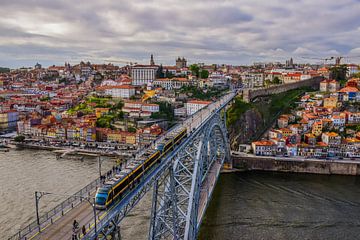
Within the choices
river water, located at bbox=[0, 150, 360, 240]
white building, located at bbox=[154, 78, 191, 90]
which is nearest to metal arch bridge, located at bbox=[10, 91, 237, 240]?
river water, located at bbox=[0, 150, 360, 240]

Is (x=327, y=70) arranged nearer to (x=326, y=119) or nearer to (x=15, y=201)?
A: (x=326, y=119)

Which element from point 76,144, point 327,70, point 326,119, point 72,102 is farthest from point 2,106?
point 327,70

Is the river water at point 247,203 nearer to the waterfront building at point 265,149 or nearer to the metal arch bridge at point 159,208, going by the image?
the metal arch bridge at point 159,208

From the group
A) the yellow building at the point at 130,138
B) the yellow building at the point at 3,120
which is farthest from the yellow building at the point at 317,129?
the yellow building at the point at 3,120

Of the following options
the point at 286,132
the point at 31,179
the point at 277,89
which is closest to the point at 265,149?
the point at 286,132

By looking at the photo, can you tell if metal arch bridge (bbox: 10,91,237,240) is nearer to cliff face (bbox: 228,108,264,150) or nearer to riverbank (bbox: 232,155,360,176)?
riverbank (bbox: 232,155,360,176)
